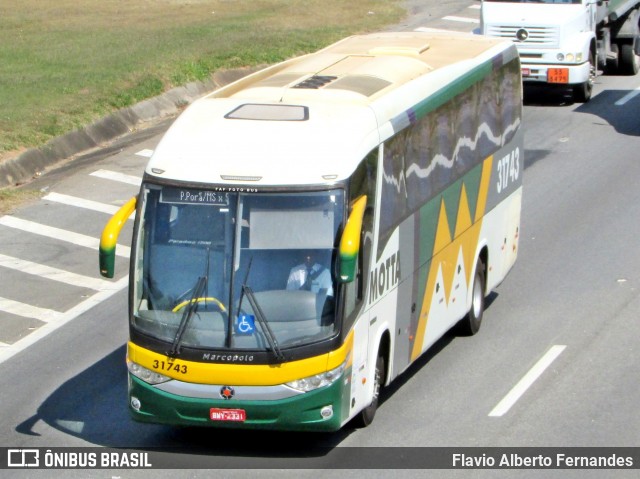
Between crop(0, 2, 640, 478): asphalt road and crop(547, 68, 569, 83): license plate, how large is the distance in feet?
13.8

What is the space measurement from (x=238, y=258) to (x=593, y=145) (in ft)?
48.8

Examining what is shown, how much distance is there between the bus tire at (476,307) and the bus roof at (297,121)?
2.44m

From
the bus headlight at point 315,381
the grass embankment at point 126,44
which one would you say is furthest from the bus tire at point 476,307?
the grass embankment at point 126,44

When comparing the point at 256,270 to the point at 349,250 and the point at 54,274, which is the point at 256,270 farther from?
the point at 54,274

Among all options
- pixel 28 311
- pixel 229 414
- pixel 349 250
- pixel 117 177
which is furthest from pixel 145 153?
pixel 349 250

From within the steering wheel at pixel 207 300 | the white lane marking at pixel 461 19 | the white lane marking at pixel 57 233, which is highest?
the steering wheel at pixel 207 300

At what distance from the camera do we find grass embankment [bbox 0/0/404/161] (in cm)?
2552

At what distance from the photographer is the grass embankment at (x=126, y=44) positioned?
2552cm

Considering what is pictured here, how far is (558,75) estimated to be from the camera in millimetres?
27359

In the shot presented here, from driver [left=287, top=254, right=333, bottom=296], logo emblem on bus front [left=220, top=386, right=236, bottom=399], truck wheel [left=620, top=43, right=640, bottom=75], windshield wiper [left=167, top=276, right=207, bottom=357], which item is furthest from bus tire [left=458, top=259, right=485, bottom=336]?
truck wheel [left=620, top=43, right=640, bottom=75]

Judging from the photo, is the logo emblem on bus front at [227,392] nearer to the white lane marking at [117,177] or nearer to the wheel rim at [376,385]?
the wheel rim at [376,385]

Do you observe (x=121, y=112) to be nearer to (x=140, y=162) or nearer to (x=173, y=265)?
(x=140, y=162)

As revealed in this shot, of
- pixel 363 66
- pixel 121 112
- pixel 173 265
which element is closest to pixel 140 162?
pixel 121 112

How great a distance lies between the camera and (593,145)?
24.5 meters
